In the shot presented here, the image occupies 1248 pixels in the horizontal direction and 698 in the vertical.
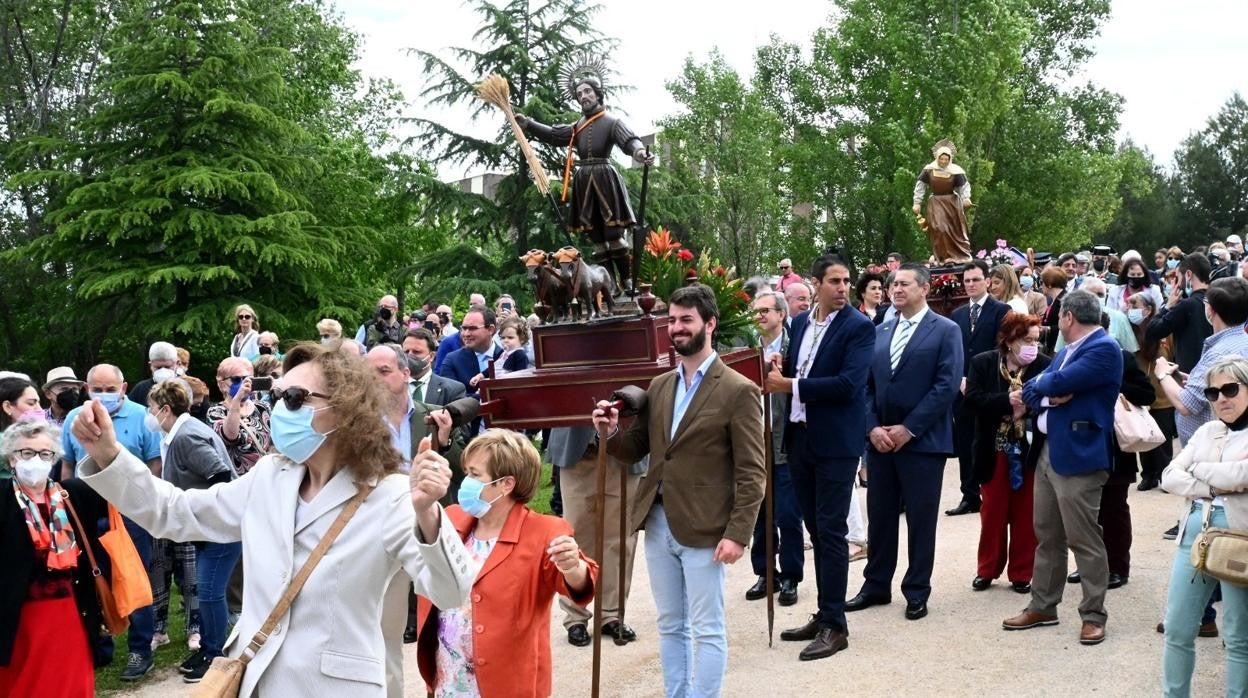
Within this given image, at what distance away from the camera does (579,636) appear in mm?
7629

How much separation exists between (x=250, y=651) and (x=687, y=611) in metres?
2.82

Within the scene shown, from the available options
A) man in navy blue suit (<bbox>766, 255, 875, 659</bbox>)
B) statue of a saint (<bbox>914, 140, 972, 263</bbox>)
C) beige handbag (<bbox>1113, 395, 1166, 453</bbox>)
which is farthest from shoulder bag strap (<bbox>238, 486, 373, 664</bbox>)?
A: statue of a saint (<bbox>914, 140, 972, 263</bbox>)

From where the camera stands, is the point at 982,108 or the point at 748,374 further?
the point at 982,108

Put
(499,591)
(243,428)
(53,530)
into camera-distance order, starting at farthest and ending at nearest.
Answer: (243,428) → (53,530) → (499,591)

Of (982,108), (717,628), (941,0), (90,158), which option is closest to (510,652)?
(717,628)

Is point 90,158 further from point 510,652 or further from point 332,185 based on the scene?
point 510,652

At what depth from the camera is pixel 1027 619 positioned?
732cm

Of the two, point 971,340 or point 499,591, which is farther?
point 971,340

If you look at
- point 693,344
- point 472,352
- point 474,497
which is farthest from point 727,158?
point 474,497

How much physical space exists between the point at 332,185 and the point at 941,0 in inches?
789

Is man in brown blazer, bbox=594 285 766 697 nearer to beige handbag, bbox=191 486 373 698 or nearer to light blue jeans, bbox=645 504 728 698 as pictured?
light blue jeans, bbox=645 504 728 698

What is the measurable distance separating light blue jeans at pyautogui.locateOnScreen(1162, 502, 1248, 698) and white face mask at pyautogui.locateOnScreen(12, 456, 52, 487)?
5.37 metres

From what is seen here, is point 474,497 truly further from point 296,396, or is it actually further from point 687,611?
point 687,611

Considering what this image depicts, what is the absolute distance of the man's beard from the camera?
5.60 meters
